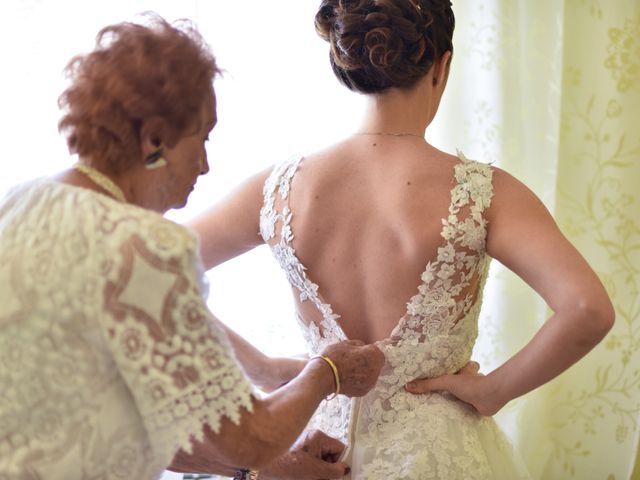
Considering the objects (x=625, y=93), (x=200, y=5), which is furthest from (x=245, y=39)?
(x=625, y=93)

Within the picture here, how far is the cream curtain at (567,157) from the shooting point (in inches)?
99.2

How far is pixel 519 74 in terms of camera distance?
253 centimetres

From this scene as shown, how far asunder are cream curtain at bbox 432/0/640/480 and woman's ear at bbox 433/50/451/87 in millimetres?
822

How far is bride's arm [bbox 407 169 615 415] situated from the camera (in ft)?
4.91

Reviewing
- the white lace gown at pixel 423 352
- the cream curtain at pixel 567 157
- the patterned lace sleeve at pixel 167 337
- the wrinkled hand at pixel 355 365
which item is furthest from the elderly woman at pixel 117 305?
the cream curtain at pixel 567 157

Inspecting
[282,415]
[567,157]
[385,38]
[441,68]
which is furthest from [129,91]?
[567,157]

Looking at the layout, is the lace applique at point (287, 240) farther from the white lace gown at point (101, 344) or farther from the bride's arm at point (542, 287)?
the white lace gown at point (101, 344)

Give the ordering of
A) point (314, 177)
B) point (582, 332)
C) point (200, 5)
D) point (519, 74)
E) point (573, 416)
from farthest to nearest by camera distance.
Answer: point (573, 416), point (519, 74), point (200, 5), point (314, 177), point (582, 332)

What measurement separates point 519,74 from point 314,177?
3.59ft

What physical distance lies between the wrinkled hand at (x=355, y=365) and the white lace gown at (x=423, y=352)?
4.3 inches

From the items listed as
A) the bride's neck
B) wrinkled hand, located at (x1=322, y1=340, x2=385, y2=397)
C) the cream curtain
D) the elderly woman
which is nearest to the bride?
the bride's neck

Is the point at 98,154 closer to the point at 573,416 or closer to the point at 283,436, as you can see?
the point at 283,436

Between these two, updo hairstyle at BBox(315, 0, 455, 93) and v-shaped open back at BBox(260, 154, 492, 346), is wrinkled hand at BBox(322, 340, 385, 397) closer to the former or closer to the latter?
v-shaped open back at BBox(260, 154, 492, 346)

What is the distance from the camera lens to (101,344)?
1.10 metres
